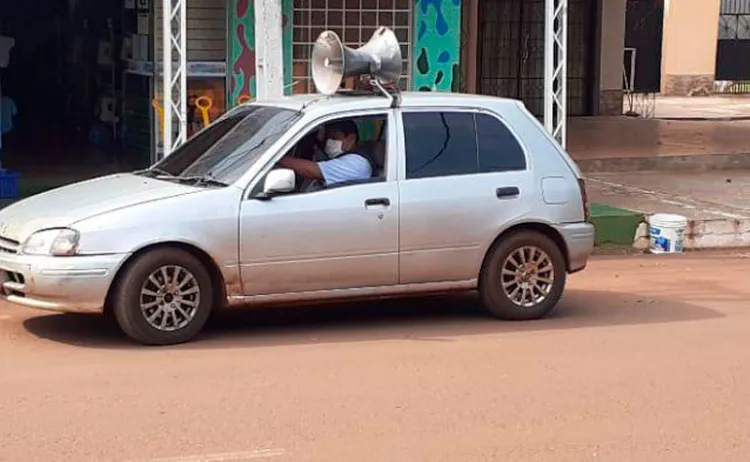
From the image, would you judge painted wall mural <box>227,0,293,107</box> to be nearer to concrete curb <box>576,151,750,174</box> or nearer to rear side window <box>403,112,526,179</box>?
concrete curb <box>576,151,750,174</box>

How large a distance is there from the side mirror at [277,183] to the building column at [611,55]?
18033 millimetres

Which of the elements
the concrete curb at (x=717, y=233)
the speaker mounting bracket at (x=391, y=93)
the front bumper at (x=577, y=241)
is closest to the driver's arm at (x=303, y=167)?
the speaker mounting bracket at (x=391, y=93)

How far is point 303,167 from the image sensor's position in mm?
8305

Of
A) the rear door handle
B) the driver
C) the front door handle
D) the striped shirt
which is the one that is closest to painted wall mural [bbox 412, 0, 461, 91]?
the rear door handle

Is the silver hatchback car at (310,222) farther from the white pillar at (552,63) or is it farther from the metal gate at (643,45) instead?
the metal gate at (643,45)

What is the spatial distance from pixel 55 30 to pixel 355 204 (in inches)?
545

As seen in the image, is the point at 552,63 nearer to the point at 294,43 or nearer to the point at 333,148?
the point at 294,43

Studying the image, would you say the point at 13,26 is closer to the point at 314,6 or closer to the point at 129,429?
the point at 314,6

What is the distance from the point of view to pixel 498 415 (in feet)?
21.3

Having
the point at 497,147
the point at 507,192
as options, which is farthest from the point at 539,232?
the point at 497,147

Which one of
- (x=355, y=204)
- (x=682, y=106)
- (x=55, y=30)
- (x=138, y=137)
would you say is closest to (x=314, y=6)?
(x=138, y=137)

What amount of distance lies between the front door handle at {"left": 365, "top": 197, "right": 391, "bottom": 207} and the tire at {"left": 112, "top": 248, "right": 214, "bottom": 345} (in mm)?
1208

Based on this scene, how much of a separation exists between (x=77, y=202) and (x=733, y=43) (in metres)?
28.6

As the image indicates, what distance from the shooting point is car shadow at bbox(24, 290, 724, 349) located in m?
8.25
